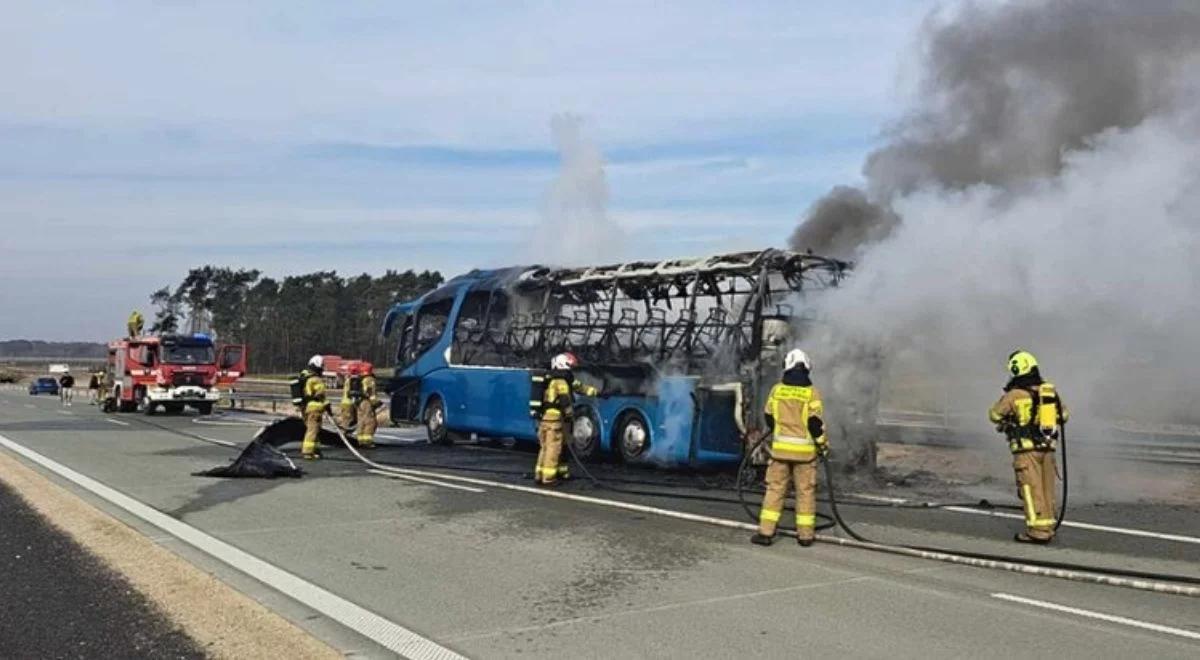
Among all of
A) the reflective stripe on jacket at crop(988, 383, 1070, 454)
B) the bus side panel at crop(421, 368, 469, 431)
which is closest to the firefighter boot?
the reflective stripe on jacket at crop(988, 383, 1070, 454)

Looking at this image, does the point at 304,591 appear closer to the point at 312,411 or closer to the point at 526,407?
the point at 312,411

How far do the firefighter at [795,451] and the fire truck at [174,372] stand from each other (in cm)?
2319

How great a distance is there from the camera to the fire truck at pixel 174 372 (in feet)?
90.5

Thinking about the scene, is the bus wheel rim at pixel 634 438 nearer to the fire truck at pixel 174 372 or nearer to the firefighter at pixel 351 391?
the firefighter at pixel 351 391

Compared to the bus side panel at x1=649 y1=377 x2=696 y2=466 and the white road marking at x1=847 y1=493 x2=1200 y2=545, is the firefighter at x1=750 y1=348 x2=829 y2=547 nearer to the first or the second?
the white road marking at x1=847 y1=493 x2=1200 y2=545

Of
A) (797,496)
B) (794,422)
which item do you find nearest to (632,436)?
(794,422)

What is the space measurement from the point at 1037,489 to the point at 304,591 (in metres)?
5.48

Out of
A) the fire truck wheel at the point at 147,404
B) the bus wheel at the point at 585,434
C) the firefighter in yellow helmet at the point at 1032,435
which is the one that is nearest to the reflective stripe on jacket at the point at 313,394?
the bus wheel at the point at 585,434

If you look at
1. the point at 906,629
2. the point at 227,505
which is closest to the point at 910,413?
the point at 227,505

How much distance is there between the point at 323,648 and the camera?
492 centimetres

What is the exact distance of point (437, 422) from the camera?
1747 centimetres

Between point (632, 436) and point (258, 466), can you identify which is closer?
point (258, 466)

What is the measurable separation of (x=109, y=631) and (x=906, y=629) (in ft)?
13.7

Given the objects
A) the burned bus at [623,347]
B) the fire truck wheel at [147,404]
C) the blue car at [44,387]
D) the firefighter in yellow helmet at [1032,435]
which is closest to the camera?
the firefighter in yellow helmet at [1032,435]
